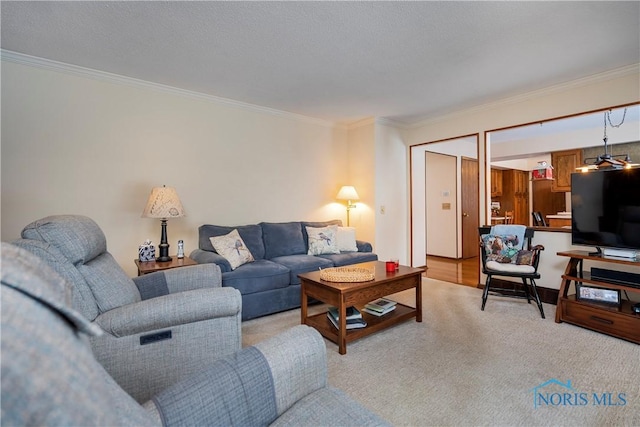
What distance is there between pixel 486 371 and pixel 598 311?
4.57ft

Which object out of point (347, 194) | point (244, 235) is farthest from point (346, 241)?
point (244, 235)

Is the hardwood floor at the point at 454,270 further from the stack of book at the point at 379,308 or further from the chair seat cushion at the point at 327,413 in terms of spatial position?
the chair seat cushion at the point at 327,413

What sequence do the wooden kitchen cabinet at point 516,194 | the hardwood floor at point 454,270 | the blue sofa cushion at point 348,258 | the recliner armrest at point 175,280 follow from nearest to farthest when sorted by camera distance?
the recliner armrest at point 175,280
the blue sofa cushion at point 348,258
the hardwood floor at point 454,270
the wooden kitchen cabinet at point 516,194

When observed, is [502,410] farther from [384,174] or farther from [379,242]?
[384,174]

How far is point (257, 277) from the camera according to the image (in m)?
3.02

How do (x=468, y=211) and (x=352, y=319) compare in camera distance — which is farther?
(x=468, y=211)

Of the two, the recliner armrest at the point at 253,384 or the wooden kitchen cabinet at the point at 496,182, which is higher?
the wooden kitchen cabinet at the point at 496,182

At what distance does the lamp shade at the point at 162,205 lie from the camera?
2.84 metres

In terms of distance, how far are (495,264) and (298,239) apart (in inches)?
89.2

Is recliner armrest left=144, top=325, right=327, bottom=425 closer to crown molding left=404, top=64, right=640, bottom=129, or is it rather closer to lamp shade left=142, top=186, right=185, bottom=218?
lamp shade left=142, top=186, right=185, bottom=218

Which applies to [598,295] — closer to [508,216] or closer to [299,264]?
[299,264]

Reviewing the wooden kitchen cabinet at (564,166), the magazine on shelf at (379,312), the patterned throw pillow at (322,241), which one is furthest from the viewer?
the wooden kitchen cabinet at (564,166)

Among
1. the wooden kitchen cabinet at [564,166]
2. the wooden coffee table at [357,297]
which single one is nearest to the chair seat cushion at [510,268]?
the wooden coffee table at [357,297]

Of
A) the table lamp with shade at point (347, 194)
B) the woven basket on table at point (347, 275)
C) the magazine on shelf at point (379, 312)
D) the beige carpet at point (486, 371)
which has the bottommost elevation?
the beige carpet at point (486, 371)
